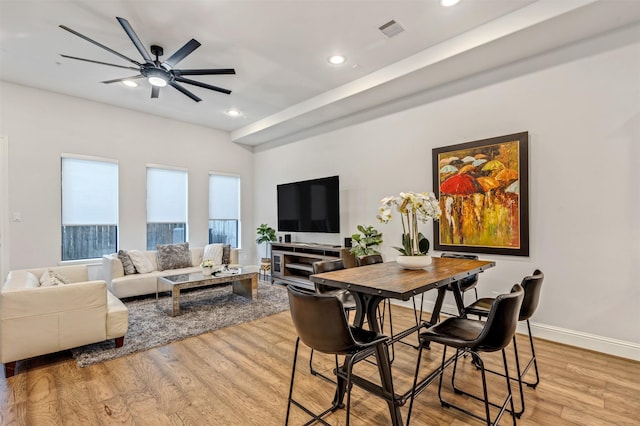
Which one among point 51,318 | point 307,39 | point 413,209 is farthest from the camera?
point 307,39

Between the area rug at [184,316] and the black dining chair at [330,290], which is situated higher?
the black dining chair at [330,290]

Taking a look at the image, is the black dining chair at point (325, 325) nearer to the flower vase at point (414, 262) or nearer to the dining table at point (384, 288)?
the dining table at point (384, 288)

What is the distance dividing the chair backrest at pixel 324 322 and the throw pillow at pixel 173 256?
14.5 feet

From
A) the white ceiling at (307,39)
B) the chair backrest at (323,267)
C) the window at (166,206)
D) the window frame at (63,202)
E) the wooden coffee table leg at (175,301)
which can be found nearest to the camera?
the chair backrest at (323,267)

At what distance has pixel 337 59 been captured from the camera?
12.1 feet

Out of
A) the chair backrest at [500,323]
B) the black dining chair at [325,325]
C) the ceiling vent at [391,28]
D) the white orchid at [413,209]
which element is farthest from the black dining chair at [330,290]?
the ceiling vent at [391,28]

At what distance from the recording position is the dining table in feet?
5.56

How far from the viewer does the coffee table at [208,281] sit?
3.95m

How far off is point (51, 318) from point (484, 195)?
4565 mm

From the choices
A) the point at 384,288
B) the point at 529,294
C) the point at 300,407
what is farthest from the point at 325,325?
the point at 529,294

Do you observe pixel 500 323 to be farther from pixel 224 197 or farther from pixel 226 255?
pixel 224 197

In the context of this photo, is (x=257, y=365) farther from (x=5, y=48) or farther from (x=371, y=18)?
(x=5, y=48)

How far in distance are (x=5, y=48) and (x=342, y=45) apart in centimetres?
394

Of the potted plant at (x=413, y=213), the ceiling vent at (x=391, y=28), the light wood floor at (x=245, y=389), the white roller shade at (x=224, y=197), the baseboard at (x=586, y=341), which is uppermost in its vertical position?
the ceiling vent at (x=391, y=28)
